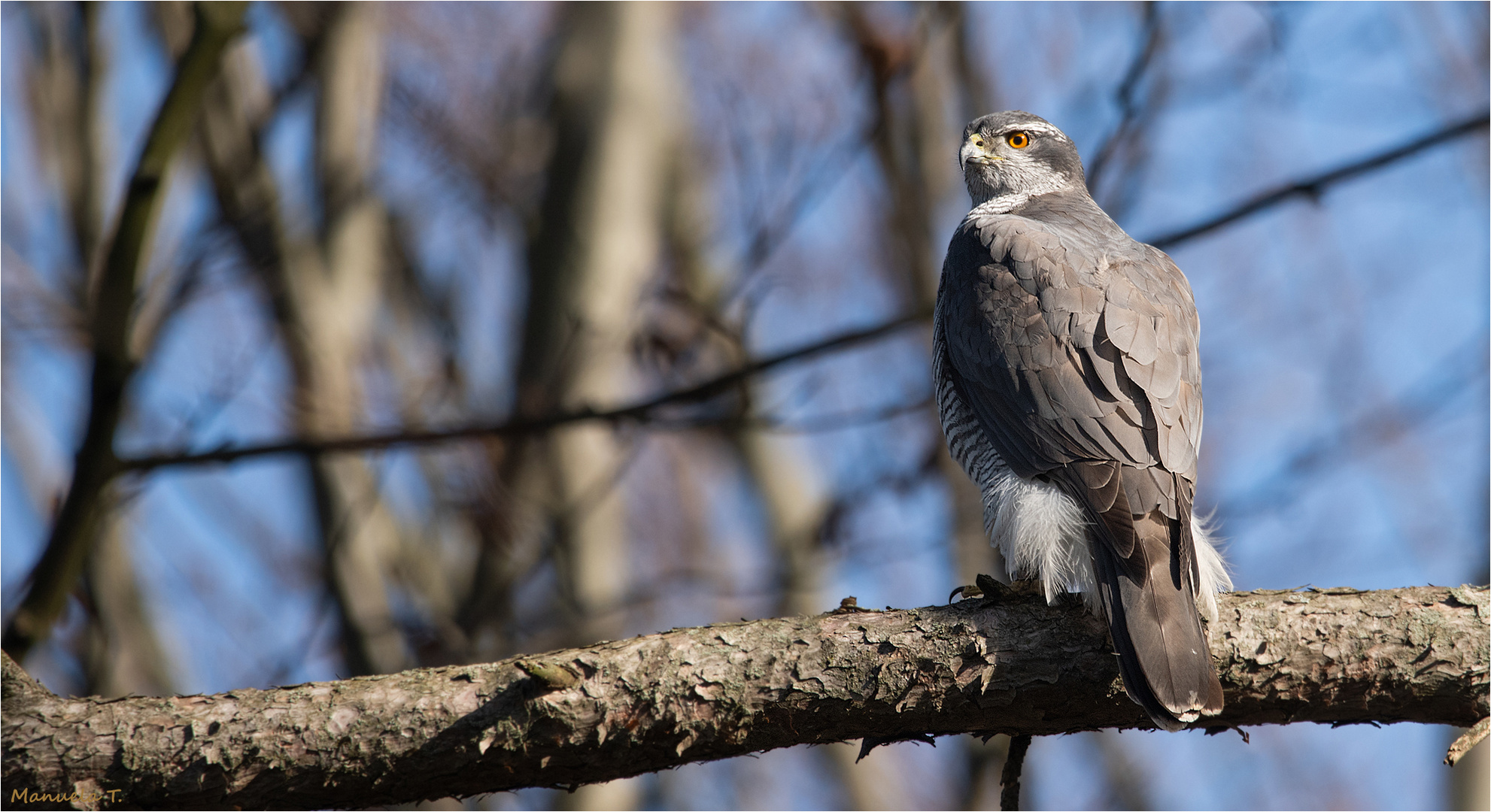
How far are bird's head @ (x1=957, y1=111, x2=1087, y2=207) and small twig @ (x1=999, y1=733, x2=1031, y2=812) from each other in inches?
105

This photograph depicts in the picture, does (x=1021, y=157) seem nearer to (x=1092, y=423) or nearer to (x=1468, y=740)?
(x=1092, y=423)

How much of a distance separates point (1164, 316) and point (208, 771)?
3.04 meters

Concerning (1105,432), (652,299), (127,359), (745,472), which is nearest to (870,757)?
(745,472)

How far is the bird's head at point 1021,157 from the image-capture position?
16.3 ft

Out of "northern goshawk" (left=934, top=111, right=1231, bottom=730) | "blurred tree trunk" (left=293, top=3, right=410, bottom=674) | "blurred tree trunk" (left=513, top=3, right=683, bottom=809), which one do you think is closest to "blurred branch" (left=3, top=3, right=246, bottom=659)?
"blurred tree trunk" (left=293, top=3, right=410, bottom=674)

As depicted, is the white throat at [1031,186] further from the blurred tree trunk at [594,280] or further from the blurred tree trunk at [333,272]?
the blurred tree trunk at [333,272]

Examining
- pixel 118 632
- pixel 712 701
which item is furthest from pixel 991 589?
pixel 118 632

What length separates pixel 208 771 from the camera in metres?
2.72

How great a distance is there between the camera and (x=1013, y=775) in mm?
2975

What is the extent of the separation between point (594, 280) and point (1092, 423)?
344cm

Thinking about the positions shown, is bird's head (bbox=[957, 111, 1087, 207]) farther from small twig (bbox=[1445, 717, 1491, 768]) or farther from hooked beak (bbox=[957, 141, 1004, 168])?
small twig (bbox=[1445, 717, 1491, 768])

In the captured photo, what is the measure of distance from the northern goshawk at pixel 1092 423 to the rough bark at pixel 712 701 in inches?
7.2

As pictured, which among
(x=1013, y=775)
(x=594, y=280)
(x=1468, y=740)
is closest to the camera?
(x=1468, y=740)

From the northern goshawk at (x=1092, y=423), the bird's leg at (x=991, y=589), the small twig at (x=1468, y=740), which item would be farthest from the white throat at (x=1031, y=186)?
the small twig at (x=1468, y=740)
